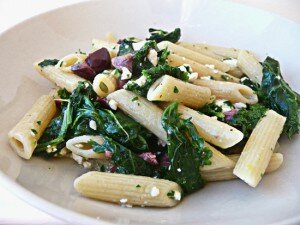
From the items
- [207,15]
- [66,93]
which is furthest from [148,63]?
[207,15]

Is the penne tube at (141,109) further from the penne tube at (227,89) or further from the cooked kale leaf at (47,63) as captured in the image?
the cooked kale leaf at (47,63)

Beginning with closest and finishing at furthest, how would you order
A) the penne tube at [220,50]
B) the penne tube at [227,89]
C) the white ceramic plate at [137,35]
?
1. the white ceramic plate at [137,35]
2. the penne tube at [227,89]
3. the penne tube at [220,50]

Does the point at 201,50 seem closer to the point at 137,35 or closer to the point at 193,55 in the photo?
the point at 193,55

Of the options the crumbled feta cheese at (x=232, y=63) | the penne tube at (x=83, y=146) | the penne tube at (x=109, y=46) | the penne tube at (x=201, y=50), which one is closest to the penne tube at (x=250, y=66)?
the crumbled feta cheese at (x=232, y=63)

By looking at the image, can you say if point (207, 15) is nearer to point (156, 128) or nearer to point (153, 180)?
point (156, 128)

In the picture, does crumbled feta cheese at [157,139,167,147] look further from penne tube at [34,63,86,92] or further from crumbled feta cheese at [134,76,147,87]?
penne tube at [34,63,86,92]
